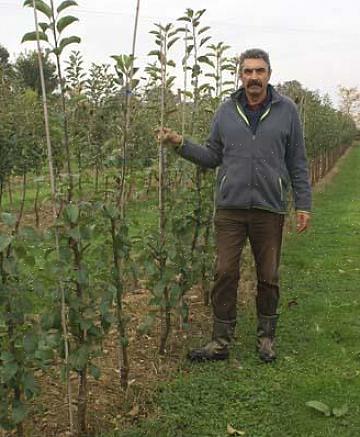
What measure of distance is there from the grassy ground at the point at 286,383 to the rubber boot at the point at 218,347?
3.1 inches

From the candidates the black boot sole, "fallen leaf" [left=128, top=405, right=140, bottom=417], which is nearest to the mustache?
the black boot sole

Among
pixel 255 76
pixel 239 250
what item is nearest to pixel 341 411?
pixel 239 250

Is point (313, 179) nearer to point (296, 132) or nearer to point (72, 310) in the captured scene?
point (296, 132)

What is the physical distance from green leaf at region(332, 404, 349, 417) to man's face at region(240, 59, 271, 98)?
214 cm

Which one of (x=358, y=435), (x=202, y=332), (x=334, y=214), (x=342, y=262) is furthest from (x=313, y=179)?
(x=358, y=435)

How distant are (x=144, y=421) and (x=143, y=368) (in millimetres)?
747

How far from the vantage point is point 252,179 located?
161 inches

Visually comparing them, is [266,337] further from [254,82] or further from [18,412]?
[18,412]

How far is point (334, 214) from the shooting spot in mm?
12578

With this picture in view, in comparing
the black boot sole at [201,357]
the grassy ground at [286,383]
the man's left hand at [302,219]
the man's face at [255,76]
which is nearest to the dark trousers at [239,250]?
the man's left hand at [302,219]

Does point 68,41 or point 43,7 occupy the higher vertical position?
point 43,7

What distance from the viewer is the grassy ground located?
11.5ft

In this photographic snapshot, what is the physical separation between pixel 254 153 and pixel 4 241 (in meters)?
2.08

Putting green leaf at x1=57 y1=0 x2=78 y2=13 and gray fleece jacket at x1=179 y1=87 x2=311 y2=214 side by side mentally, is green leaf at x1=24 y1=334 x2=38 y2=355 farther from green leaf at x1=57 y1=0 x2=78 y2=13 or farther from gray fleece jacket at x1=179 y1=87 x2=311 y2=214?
gray fleece jacket at x1=179 y1=87 x2=311 y2=214
